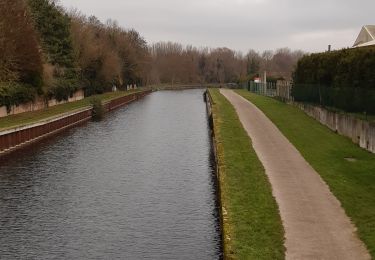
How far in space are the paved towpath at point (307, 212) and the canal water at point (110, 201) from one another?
249cm

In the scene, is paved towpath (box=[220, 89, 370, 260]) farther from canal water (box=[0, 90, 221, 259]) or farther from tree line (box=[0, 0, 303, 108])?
tree line (box=[0, 0, 303, 108])

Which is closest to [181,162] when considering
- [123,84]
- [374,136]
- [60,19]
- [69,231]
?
[374,136]

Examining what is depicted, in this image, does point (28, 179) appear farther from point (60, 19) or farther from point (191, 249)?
point (60, 19)

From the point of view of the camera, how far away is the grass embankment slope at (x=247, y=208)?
45.6 ft

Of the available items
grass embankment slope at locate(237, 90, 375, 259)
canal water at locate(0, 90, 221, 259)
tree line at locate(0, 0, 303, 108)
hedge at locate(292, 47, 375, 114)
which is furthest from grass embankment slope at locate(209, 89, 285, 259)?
tree line at locate(0, 0, 303, 108)

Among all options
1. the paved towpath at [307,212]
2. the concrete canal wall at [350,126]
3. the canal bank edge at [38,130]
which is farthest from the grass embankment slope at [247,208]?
the canal bank edge at [38,130]

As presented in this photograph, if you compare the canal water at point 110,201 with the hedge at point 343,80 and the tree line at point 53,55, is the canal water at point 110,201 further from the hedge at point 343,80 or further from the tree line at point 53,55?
the tree line at point 53,55

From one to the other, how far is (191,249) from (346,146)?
49.6ft

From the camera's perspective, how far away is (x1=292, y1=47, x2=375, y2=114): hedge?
31141 mm

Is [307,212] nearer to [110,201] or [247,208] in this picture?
[247,208]

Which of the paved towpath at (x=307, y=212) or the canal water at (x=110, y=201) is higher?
the paved towpath at (x=307, y=212)

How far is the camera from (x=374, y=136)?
26344mm

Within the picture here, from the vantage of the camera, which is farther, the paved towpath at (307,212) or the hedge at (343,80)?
the hedge at (343,80)

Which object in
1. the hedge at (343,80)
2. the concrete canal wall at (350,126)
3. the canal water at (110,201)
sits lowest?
the canal water at (110,201)
